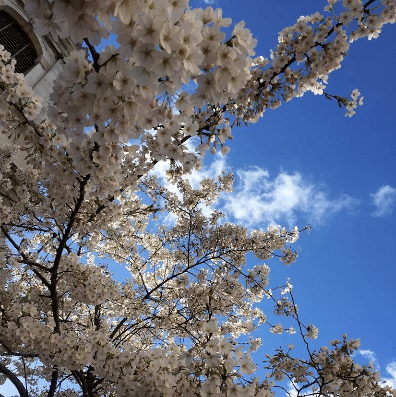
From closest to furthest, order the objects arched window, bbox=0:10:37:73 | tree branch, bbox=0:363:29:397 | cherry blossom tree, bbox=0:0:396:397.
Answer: cherry blossom tree, bbox=0:0:396:397 < tree branch, bbox=0:363:29:397 < arched window, bbox=0:10:37:73

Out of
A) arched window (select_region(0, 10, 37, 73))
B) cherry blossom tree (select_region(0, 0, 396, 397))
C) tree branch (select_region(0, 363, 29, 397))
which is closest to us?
cherry blossom tree (select_region(0, 0, 396, 397))

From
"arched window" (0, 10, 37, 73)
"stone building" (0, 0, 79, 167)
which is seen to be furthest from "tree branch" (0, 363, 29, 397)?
"arched window" (0, 10, 37, 73)

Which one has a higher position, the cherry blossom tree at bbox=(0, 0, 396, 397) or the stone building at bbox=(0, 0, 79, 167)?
the stone building at bbox=(0, 0, 79, 167)

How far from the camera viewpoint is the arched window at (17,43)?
1315 centimetres

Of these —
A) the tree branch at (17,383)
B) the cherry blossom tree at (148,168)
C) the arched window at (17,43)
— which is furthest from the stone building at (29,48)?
the tree branch at (17,383)

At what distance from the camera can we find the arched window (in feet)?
43.1

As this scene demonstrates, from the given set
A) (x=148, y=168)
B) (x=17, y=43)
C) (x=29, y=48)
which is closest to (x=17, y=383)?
(x=148, y=168)

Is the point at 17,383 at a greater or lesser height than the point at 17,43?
lesser

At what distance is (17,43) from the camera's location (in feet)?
45.5

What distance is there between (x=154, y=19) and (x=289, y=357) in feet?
18.3

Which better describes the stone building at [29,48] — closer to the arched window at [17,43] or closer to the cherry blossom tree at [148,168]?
the arched window at [17,43]

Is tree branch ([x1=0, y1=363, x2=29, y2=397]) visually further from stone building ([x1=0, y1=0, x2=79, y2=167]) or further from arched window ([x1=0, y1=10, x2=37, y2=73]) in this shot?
arched window ([x1=0, y1=10, x2=37, y2=73])

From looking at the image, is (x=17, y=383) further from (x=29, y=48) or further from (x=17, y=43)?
(x=29, y=48)

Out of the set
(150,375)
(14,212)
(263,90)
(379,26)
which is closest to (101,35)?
(263,90)
